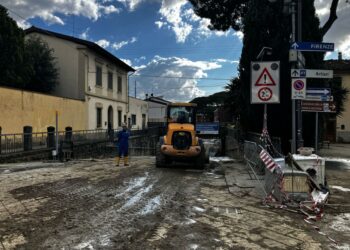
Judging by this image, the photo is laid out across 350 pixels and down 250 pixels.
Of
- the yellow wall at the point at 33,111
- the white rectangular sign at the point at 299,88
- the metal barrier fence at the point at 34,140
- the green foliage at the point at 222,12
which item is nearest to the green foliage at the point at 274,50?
the white rectangular sign at the point at 299,88

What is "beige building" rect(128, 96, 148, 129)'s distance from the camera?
48.0 metres

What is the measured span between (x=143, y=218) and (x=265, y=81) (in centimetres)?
627

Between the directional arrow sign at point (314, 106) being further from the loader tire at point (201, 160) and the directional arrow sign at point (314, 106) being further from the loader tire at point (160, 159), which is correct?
the loader tire at point (160, 159)

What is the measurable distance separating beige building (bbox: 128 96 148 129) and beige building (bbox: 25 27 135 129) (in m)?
8.82

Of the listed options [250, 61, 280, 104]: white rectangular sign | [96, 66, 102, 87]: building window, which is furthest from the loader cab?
[96, 66, 102, 87]: building window

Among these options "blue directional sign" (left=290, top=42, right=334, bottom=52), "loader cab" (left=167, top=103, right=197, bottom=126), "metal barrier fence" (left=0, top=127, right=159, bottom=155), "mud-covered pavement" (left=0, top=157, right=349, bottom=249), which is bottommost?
"mud-covered pavement" (left=0, top=157, right=349, bottom=249)

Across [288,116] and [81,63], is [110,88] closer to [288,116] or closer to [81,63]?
[81,63]

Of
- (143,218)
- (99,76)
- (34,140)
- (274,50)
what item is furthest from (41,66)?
(143,218)

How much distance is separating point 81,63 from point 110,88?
782 cm

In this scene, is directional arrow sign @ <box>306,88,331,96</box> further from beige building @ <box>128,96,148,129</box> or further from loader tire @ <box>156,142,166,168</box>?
beige building @ <box>128,96,148,129</box>

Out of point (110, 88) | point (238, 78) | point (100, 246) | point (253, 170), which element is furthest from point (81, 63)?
point (100, 246)

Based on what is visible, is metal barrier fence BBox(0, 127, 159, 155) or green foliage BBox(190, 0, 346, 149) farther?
metal barrier fence BBox(0, 127, 159, 155)

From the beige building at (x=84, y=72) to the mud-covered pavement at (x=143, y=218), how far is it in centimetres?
2200

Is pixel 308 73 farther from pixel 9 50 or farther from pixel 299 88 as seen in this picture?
pixel 9 50
